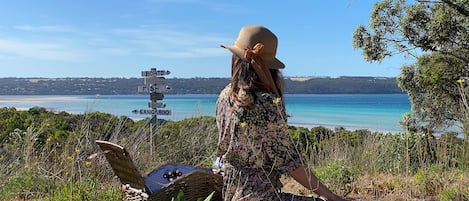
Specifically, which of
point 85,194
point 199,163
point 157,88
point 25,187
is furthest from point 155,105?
point 85,194

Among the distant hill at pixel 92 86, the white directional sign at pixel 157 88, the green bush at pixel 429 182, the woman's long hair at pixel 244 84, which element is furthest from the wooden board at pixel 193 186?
the distant hill at pixel 92 86

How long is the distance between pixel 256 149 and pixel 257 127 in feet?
0.35

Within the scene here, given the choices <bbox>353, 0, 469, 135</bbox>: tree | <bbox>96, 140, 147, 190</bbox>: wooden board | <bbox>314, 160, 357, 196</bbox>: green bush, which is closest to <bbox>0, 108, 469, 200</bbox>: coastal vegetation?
<bbox>314, 160, 357, 196</bbox>: green bush

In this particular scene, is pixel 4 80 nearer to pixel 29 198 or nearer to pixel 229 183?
pixel 29 198

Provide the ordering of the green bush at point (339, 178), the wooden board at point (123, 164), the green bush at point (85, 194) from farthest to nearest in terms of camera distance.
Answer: the green bush at point (339, 178)
the green bush at point (85, 194)
the wooden board at point (123, 164)

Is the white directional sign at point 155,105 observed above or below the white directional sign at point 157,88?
below

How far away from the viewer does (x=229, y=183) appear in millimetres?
2500

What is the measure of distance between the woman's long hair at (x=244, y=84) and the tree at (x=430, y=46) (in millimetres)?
7142

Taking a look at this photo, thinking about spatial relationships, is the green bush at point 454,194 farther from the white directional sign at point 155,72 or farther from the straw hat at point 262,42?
the white directional sign at point 155,72

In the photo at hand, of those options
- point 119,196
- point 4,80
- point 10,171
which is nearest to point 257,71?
point 119,196

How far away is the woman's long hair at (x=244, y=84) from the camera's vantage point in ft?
7.48

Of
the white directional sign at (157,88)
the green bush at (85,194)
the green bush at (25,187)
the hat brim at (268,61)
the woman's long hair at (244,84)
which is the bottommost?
the green bush at (25,187)

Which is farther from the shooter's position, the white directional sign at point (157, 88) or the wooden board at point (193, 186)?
the white directional sign at point (157, 88)

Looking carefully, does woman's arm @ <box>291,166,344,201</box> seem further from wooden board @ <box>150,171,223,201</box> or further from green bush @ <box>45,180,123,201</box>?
green bush @ <box>45,180,123,201</box>
